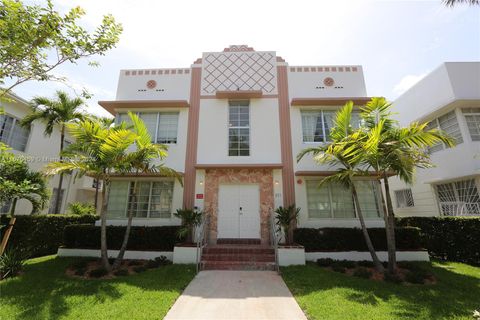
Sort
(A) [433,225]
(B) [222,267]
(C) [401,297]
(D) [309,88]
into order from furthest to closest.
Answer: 1. (D) [309,88]
2. (A) [433,225]
3. (B) [222,267]
4. (C) [401,297]

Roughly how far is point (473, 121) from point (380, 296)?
377 inches

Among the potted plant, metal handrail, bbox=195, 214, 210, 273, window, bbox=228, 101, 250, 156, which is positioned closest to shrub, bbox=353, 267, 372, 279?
the potted plant

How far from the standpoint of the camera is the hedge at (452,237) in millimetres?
8094

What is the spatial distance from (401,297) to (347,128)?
16.2 feet

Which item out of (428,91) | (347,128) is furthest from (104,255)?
(428,91)

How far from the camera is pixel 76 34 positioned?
5297 millimetres

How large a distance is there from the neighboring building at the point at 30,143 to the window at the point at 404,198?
1875 centimetres

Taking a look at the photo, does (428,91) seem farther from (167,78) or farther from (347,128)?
(167,78)

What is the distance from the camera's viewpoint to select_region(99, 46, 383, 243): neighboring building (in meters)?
9.66

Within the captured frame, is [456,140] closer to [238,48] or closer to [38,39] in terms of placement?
[238,48]

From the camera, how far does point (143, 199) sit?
1000 centimetres

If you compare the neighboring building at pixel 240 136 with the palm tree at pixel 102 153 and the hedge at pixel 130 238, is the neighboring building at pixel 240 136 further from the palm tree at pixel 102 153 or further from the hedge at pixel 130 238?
the palm tree at pixel 102 153

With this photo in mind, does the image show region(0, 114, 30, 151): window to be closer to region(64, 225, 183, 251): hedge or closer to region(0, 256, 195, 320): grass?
region(64, 225, 183, 251): hedge

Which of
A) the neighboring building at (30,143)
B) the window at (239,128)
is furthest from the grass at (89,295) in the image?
the neighboring building at (30,143)
